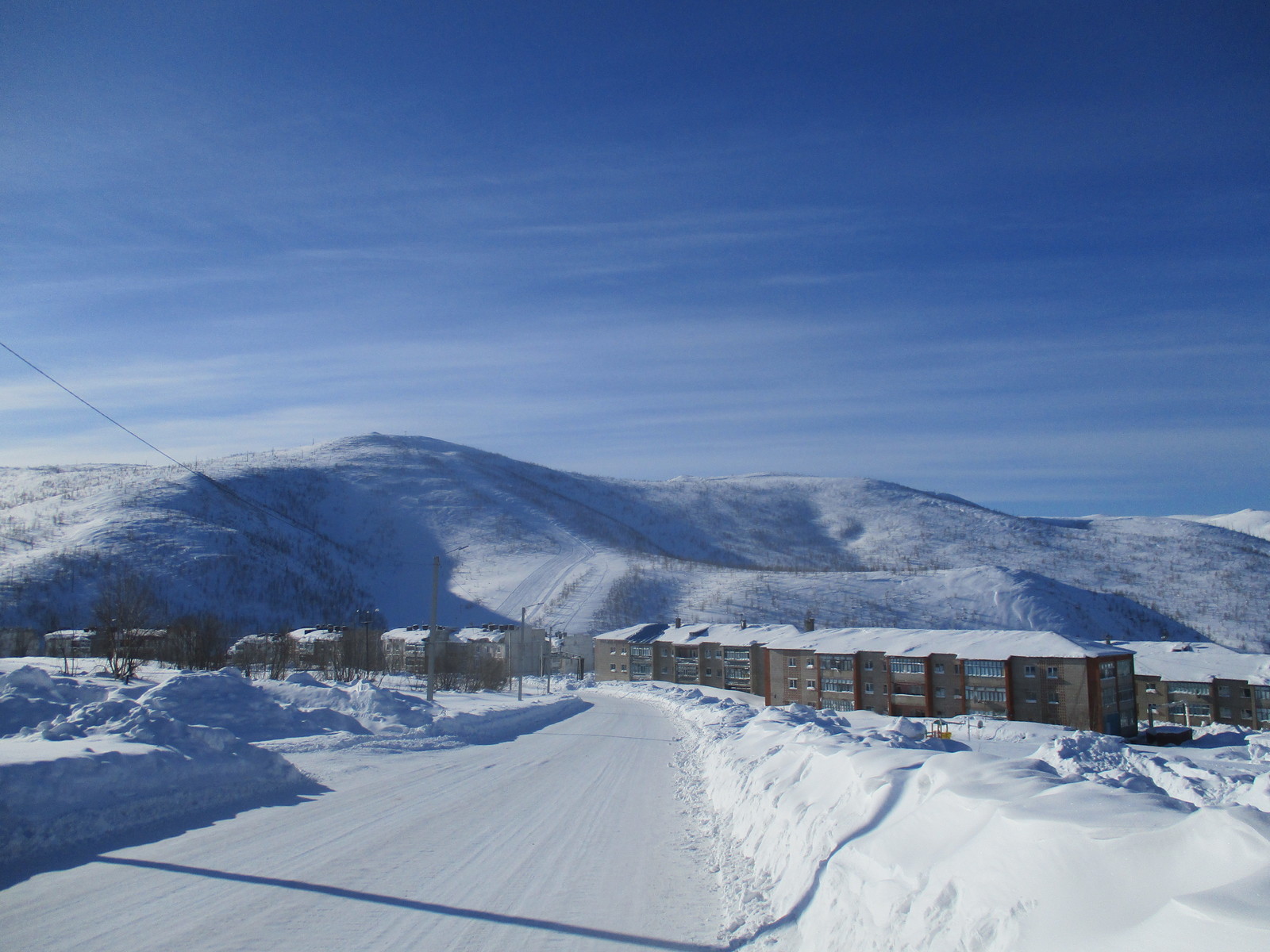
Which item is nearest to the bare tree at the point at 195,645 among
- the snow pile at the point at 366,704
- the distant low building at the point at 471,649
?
the distant low building at the point at 471,649

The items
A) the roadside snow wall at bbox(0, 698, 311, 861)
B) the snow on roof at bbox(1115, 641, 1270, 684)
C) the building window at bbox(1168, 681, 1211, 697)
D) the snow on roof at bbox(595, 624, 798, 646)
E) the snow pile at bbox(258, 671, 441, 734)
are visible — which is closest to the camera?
the roadside snow wall at bbox(0, 698, 311, 861)

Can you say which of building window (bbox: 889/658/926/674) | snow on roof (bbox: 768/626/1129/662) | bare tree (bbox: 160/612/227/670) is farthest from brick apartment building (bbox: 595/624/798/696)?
bare tree (bbox: 160/612/227/670)

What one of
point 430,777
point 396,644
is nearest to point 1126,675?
point 430,777

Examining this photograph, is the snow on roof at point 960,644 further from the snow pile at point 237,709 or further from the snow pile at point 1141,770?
the snow pile at point 237,709

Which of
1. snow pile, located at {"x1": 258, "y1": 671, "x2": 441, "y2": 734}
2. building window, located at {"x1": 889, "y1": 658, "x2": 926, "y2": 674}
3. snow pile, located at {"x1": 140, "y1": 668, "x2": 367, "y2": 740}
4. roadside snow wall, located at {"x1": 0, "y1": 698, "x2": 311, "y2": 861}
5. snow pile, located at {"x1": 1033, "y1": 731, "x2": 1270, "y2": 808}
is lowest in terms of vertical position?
building window, located at {"x1": 889, "y1": 658, "x2": 926, "y2": 674}

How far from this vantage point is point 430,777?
640 inches

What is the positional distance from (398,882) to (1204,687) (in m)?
73.8

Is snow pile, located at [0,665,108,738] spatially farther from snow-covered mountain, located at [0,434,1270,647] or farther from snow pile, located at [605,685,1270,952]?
snow-covered mountain, located at [0,434,1270,647]

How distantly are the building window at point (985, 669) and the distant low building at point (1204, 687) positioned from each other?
652 inches

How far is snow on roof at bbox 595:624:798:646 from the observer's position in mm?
84550

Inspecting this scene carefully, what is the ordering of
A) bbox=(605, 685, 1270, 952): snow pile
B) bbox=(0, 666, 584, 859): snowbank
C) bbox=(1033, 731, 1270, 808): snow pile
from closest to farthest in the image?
bbox=(605, 685, 1270, 952): snow pile
bbox=(0, 666, 584, 859): snowbank
bbox=(1033, 731, 1270, 808): snow pile

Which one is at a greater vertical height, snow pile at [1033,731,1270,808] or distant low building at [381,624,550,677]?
snow pile at [1033,731,1270,808]

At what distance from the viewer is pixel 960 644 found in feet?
196

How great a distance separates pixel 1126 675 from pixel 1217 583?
160963 millimetres
